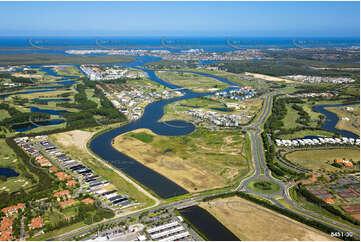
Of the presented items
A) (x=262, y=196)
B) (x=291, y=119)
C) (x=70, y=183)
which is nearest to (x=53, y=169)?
(x=70, y=183)

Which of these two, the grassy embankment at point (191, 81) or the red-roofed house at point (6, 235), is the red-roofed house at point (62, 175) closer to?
the red-roofed house at point (6, 235)

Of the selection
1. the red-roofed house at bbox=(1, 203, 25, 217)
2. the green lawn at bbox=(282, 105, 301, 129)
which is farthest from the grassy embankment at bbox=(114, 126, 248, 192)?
the red-roofed house at bbox=(1, 203, 25, 217)

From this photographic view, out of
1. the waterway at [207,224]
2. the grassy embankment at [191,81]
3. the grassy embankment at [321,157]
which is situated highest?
the grassy embankment at [191,81]

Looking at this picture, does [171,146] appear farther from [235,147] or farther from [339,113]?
[339,113]

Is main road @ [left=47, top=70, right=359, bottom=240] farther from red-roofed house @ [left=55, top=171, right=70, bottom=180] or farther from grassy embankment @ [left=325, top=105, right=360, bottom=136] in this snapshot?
grassy embankment @ [left=325, top=105, right=360, bottom=136]

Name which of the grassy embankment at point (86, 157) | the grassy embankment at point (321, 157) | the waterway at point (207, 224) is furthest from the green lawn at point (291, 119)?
the grassy embankment at point (86, 157)
